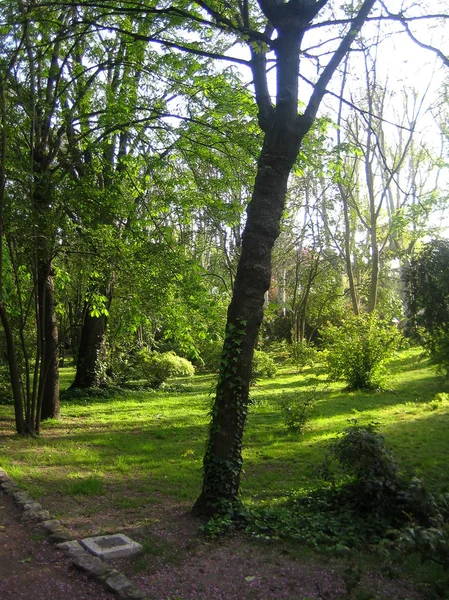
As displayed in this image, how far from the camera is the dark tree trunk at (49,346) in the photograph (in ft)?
32.3

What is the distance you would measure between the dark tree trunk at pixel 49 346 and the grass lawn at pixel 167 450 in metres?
0.40

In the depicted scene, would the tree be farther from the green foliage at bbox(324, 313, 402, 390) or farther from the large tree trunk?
the green foliage at bbox(324, 313, 402, 390)

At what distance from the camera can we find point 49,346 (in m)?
10.9

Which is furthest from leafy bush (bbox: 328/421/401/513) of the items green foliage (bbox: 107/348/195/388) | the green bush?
the green bush

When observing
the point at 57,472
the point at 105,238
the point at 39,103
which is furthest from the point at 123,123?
the point at 57,472

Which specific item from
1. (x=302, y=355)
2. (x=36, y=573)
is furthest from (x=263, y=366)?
(x=36, y=573)

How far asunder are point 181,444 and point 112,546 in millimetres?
5095

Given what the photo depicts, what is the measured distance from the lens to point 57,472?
289 inches

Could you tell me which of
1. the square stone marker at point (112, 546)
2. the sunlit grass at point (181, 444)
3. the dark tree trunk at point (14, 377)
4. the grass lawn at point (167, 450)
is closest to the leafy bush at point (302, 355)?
the sunlit grass at point (181, 444)

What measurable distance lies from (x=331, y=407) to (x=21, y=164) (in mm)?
8777

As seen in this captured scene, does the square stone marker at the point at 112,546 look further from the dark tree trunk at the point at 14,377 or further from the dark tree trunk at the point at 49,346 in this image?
the dark tree trunk at the point at 49,346

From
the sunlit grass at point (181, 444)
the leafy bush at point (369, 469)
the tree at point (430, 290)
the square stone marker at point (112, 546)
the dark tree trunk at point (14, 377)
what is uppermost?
the tree at point (430, 290)

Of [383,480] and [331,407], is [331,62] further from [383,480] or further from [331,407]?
[331,407]

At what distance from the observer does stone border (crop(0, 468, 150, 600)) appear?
3.73m
